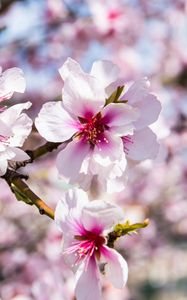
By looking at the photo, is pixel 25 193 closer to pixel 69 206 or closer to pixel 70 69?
pixel 69 206

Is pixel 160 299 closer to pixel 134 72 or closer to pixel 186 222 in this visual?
pixel 186 222

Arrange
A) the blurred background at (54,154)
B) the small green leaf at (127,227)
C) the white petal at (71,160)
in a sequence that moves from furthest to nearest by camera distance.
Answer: the blurred background at (54,154) → the white petal at (71,160) → the small green leaf at (127,227)

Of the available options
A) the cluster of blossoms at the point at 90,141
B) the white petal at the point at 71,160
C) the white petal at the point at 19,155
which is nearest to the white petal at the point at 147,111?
the cluster of blossoms at the point at 90,141

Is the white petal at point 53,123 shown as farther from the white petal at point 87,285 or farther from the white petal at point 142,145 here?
the white petal at point 87,285

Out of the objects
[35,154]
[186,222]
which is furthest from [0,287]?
[186,222]

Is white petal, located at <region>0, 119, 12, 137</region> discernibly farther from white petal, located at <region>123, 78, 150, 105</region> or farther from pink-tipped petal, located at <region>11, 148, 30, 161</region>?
white petal, located at <region>123, 78, 150, 105</region>

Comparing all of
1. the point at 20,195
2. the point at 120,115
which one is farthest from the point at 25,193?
the point at 120,115
